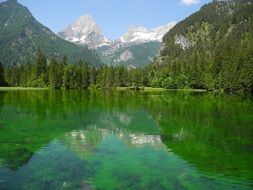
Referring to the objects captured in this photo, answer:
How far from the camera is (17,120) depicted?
5725cm

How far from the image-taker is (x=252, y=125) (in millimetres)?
54000

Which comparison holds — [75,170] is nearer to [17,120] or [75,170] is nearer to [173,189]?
[173,189]

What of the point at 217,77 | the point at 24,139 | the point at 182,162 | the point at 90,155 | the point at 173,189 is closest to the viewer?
the point at 173,189

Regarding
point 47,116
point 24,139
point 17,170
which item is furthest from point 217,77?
point 17,170

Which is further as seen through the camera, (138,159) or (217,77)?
(217,77)

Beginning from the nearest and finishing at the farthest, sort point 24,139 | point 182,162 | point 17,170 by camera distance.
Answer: point 17,170 < point 182,162 < point 24,139

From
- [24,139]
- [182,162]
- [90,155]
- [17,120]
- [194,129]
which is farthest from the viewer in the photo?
[17,120]

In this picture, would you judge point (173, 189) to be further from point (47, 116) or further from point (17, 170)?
point (47, 116)

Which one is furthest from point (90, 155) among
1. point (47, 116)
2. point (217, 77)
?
point (217, 77)

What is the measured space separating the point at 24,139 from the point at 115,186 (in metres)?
19.8

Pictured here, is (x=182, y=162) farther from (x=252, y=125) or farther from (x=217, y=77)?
(x=217, y=77)

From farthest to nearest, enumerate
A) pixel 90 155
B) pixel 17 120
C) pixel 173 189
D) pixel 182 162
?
1. pixel 17 120
2. pixel 90 155
3. pixel 182 162
4. pixel 173 189

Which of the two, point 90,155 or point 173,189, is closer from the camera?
point 173,189

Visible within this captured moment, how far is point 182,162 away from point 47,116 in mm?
36948
